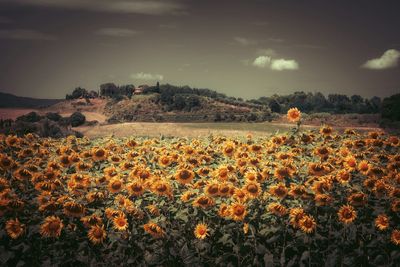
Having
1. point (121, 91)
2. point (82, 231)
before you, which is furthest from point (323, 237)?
point (121, 91)

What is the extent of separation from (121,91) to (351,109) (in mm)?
58421

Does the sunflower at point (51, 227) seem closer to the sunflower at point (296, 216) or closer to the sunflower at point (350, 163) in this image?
the sunflower at point (296, 216)

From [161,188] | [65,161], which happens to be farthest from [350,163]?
[65,161]

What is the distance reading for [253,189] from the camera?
627 cm

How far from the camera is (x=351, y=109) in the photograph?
279 ft

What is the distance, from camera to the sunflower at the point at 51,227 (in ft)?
18.5

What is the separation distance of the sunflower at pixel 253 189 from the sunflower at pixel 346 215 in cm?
124

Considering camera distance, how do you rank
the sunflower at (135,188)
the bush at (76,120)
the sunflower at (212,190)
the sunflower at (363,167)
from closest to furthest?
the sunflower at (212,190) < the sunflower at (135,188) < the sunflower at (363,167) < the bush at (76,120)

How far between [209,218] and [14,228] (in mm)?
2917

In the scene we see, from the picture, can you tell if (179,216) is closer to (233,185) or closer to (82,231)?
(233,185)

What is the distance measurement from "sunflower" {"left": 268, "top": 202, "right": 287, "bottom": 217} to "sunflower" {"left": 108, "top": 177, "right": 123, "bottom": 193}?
2.54m

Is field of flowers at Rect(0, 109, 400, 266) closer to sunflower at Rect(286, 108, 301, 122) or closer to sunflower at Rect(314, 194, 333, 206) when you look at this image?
sunflower at Rect(314, 194, 333, 206)

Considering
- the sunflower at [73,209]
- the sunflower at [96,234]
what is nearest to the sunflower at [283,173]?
the sunflower at [96,234]

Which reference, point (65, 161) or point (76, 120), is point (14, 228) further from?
point (76, 120)
